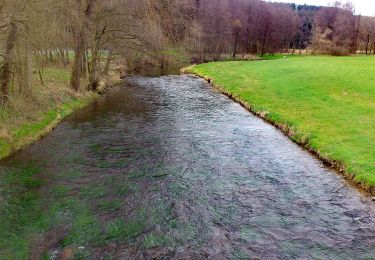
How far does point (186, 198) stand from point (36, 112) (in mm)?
13268

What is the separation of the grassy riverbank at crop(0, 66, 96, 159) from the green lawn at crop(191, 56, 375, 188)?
14444 mm

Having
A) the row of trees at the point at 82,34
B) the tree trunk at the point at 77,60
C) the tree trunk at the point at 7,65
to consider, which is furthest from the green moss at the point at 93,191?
the tree trunk at the point at 77,60

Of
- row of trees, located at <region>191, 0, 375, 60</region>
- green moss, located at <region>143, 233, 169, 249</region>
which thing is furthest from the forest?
row of trees, located at <region>191, 0, 375, 60</region>

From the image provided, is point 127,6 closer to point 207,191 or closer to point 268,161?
point 268,161

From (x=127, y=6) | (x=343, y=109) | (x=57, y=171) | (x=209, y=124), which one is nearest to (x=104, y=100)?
(x=127, y=6)

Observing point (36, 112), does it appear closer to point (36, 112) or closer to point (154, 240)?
point (36, 112)

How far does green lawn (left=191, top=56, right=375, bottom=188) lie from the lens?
17.8m

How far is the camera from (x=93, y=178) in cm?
1441

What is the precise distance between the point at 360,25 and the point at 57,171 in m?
103

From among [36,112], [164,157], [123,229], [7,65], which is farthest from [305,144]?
[7,65]

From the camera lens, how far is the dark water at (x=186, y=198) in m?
10.1

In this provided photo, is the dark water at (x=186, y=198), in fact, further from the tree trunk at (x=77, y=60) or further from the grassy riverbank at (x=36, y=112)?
the tree trunk at (x=77, y=60)

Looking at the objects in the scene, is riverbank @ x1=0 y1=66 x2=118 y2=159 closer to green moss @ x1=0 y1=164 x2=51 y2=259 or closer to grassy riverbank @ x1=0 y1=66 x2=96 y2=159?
grassy riverbank @ x1=0 y1=66 x2=96 y2=159

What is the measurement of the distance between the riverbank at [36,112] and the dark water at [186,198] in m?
0.82
